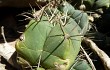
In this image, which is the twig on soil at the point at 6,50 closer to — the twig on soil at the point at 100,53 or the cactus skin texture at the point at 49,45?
the cactus skin texture at the point at 49,45

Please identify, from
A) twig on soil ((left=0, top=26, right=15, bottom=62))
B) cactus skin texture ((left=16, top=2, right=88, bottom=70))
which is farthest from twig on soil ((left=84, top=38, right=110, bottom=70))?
twig on soil ((left=0, top=26, right=15, bottom=62))

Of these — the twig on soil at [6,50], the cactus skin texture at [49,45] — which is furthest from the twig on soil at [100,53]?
the twig on soil at [6,50]

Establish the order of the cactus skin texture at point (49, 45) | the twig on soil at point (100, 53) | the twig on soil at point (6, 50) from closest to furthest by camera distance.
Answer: the cactus skin texture at point (49, 45) < the twig on soil at point (100, 53) < the twig on soil at point (6, 50)

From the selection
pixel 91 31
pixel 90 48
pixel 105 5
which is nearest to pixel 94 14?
pixel 105 5

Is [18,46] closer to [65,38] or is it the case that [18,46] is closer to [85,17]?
[65,38]

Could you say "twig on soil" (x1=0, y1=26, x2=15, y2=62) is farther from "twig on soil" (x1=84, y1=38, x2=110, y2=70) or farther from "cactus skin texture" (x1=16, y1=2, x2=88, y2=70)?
"twig on soil" (x1=84, y1=38, x2=110, y2=70)
